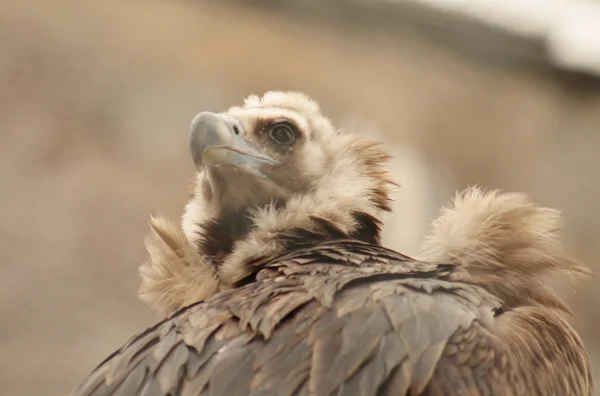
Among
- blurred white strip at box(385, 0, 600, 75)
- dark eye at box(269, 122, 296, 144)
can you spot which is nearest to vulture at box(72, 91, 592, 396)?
dark eye at box(269, 122, 296, 144)

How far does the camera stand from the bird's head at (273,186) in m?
1.14

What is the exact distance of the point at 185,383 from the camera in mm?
826

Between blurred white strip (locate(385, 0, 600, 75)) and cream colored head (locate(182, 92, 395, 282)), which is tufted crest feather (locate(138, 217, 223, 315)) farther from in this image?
blurred white strip (locate(385, 0, 600, 75))

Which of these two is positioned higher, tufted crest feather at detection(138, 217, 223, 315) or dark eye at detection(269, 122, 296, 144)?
dark eye at detection(269, 122, 296, 144)

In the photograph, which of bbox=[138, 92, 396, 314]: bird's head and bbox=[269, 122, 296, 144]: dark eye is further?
bbox=[269, 122, 296, 144]: dark eye

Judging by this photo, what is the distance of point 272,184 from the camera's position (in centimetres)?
125

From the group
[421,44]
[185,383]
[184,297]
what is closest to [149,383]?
[185,383]

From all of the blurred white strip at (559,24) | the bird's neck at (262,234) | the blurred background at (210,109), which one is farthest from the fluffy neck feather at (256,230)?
the blurred white strip at (559,24)

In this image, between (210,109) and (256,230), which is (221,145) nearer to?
(256,230)

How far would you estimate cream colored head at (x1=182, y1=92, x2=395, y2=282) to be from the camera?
3.77 ft

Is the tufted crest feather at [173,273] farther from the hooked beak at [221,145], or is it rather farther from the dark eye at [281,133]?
the dark eye at [281,133]

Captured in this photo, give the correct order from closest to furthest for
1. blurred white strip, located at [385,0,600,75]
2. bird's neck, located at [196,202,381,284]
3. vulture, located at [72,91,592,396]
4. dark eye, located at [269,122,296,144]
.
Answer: vulture, located at [72,91,592,396]
bird's neck, located at [196,202,381,284]
dark eye, located at [269,122,296,144]
blurred white strip, located at [385,0,600,75]

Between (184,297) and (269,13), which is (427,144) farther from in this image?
(184,297)

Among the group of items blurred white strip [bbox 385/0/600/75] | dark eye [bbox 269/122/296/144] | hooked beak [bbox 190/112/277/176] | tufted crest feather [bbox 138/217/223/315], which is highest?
blurred white strip [bbox 385/0/600/75]
